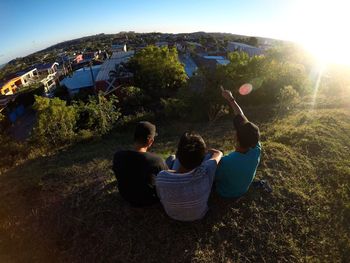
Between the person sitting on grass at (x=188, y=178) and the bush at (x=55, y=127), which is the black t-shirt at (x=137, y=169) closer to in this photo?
the person sitting on grass at (x=188, y=178)

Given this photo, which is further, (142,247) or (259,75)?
(259,75)

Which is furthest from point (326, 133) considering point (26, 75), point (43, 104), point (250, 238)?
point (26, 75)

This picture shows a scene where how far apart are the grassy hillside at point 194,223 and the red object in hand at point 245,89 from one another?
788cm

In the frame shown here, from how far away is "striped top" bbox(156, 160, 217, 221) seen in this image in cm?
313

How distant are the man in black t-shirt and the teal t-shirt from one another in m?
0.74

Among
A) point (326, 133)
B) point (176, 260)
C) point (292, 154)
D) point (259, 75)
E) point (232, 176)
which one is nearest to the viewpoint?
point (176, 260)

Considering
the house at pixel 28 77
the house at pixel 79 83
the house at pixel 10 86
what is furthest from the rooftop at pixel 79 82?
the house at pixel 28 77

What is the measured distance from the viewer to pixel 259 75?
1438cm

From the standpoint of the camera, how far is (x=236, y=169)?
3.55 meters

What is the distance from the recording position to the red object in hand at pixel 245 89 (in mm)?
13422

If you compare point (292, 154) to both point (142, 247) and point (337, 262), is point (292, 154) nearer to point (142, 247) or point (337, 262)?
point (337, 262)

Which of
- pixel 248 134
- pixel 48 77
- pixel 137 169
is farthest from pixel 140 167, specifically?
pixel 48 77

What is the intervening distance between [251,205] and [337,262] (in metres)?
1.21

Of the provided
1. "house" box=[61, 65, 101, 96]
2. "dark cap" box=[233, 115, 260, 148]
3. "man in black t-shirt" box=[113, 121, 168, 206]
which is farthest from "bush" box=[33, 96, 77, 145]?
"house" box=[61, 65, 101, 96]
